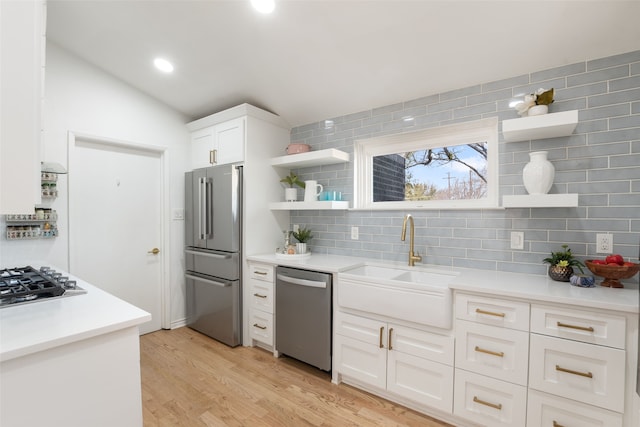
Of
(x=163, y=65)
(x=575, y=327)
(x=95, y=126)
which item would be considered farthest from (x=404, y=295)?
(x=95, y=126)

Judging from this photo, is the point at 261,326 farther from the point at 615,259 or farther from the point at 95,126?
the point at 615,259

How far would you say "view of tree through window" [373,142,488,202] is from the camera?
7.88 feet

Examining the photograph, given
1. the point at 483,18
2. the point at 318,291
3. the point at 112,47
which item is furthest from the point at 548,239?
the point at 112,47

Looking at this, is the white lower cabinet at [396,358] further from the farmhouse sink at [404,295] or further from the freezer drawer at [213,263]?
the freezer drawer at [213,263]

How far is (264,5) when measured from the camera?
1.97 metres

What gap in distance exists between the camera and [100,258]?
2.98m

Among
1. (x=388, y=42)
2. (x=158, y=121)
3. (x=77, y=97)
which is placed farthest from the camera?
(x=158, y=121)

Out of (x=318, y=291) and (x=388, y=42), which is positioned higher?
(x=388, y=42)

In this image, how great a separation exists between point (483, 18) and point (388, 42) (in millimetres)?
572

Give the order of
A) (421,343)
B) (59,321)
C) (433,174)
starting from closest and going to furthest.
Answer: (59,321), (421,343), (433,174)

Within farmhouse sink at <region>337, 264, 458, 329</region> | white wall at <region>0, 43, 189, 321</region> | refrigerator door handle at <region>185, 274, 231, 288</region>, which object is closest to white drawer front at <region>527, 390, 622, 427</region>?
farmhouse sink at <region>337, 264, 458, 329</region>

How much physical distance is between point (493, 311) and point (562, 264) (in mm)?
548

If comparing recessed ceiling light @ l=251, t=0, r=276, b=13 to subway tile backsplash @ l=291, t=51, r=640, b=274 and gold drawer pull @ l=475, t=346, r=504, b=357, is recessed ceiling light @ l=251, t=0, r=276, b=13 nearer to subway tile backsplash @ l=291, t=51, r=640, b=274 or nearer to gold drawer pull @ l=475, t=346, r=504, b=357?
subway tile backsplash @ l=291, t=51, r=640, b=274

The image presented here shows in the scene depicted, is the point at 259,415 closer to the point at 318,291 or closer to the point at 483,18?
the point at 318,291
